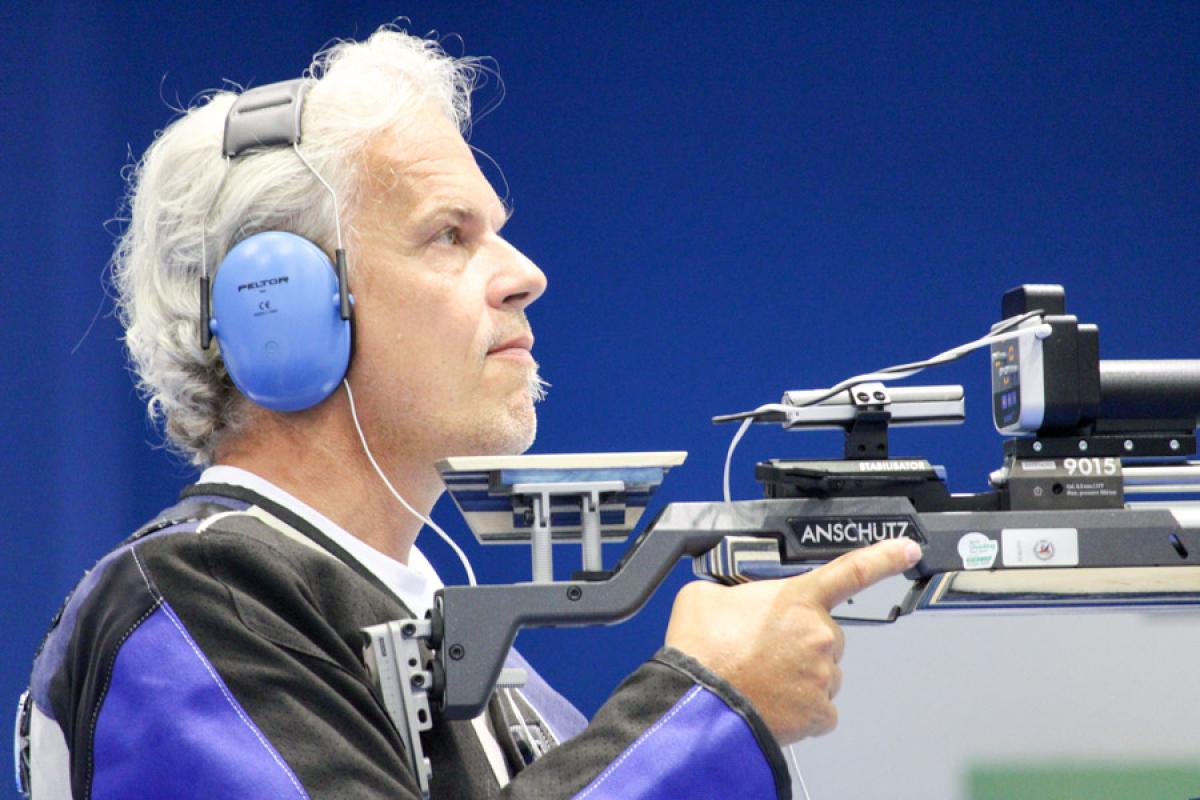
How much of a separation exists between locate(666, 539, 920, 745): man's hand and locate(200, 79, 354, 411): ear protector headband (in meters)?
0.38

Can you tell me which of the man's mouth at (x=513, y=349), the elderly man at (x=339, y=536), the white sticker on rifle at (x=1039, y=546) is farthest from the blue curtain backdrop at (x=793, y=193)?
the white sticker on rifle at (x=1039, y=546)

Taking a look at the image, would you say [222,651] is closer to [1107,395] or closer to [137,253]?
[137,253]

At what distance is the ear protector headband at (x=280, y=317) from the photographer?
3.43 feet

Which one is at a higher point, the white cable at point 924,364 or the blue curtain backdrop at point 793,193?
the blue curtain backdrop at point 793,193

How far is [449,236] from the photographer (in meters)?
1.17

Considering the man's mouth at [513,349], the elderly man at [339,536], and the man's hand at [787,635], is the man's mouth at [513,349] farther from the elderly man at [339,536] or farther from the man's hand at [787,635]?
the man's hand at [787,635]

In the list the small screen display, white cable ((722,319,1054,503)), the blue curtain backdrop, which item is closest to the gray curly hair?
white cable ((722,319,1054,503))

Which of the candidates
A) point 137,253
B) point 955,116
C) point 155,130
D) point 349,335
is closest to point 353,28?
point 155,130

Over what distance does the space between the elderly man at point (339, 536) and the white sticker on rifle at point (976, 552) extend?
0.05 metres

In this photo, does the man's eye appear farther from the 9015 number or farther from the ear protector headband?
the 9015 number

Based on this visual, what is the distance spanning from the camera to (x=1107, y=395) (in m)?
0.96

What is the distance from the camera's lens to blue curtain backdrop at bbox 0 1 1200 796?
7.42 feet

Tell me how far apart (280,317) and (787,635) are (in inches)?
18.9

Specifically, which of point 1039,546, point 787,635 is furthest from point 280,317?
point 1039,546
